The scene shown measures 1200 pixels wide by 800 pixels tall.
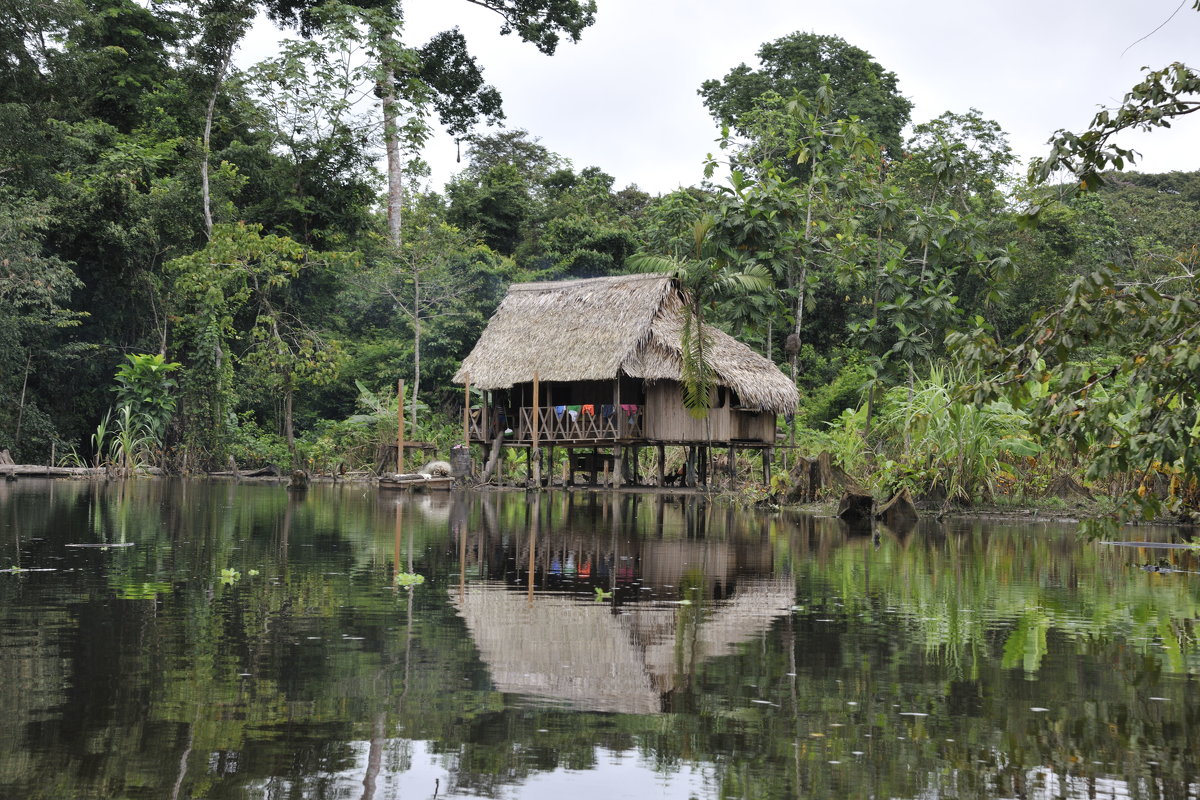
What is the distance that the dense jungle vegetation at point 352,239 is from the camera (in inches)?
969

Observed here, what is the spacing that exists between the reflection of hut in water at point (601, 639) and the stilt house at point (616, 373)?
50.6ft

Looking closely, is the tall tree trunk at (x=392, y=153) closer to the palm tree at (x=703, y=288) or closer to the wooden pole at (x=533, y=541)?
→ the palm tree at (x=703, y=288)

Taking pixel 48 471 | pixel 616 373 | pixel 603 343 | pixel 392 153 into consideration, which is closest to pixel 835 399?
pixel 603 343

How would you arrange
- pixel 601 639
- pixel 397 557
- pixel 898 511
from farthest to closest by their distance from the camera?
pixel 898 511, pixel 397 557, pixel 601 639

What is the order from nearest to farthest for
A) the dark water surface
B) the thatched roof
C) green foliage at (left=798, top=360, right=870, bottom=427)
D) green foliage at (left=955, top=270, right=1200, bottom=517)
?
1. the dark water surface
2. green foliage at (left=955, top=270, right=1200, bottom=517)
3. the thatched roof
4. green foliage at (left=798, top=360, right=870, bottom=427)

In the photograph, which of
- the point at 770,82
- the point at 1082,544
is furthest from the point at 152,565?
the point at 770,82

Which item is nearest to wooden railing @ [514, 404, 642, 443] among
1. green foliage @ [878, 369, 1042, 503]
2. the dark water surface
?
green foliage @ [878, 369, 1042, 503]

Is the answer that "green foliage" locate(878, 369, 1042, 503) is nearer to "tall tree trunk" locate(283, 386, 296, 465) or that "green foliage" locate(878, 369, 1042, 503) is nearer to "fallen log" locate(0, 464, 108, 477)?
"tall tree trunk" locate(283, 386, 296, 465)

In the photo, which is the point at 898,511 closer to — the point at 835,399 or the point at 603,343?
the point at 603,343

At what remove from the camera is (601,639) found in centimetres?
607

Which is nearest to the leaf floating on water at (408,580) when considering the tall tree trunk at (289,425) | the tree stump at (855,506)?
the tree stump at (855,506)

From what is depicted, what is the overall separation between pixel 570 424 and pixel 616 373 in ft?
9.89

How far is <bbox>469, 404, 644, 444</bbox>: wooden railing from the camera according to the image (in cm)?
2438

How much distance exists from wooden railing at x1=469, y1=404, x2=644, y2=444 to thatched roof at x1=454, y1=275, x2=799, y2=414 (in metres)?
1.03
